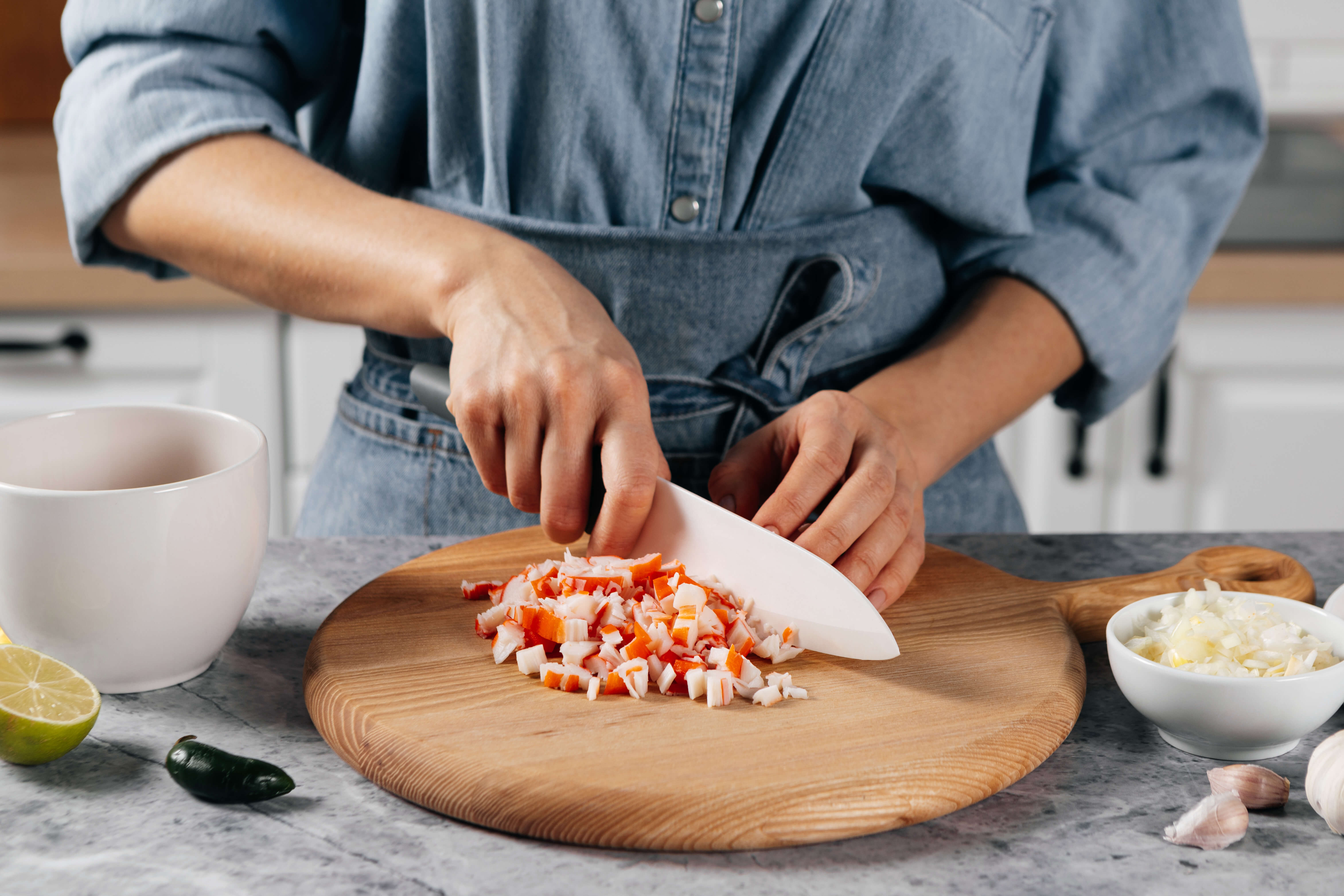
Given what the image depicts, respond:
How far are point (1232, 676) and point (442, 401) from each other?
58cm

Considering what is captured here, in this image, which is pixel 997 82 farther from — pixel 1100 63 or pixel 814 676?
pixel 814 676

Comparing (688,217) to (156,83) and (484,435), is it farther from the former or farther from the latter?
(156,83)

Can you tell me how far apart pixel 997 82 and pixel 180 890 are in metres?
0.91

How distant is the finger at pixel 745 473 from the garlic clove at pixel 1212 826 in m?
0.39

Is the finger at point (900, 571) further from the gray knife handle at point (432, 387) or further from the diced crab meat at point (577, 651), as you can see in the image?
the gray knife handle at point (432, 387)

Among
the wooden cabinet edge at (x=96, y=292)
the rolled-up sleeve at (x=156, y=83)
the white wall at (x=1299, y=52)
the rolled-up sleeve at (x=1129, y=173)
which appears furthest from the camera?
the white wall at (x=1299, y=52)

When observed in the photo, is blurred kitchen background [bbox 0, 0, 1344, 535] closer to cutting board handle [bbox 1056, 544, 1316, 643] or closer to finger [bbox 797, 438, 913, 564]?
cutting board handle [bbox 1056, 544, 1316, 643]

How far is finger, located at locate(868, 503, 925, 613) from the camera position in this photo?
2.73 ft

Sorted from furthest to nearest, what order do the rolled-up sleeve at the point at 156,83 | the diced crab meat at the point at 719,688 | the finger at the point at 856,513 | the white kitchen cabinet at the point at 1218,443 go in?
the white kitchen cabinet at the point at 1218,443 < the rolled-up sleeve at the point at 156,83 < the finger at the point at 856,513 < the diced crab meat at the point at 719,688

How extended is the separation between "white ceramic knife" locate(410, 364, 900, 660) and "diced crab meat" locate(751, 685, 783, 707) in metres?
0.07

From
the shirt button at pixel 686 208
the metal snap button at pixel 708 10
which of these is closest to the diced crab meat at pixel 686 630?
the shirt button at pixel 686 208

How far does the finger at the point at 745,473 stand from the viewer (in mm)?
917

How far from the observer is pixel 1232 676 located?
25.5 inches

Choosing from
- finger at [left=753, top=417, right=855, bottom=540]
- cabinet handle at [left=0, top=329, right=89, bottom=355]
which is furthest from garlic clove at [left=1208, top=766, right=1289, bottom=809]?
cabinet handle at [left=0, top=329, right=89, bottom=355]
